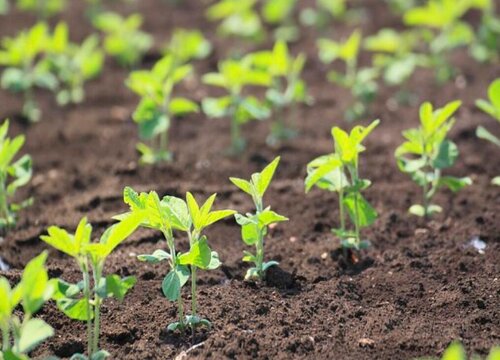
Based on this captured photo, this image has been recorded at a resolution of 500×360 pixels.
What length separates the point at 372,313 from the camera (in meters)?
3.64

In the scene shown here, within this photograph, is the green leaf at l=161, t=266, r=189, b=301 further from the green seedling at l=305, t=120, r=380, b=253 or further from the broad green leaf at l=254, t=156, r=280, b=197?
the green seedling at l=305, t=120, r=380, b=253

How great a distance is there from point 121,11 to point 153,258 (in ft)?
20.2

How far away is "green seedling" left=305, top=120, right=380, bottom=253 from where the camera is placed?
12.7ft

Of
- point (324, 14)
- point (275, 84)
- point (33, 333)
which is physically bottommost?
point (324, 14)

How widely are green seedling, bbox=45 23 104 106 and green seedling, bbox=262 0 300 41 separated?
188 cm

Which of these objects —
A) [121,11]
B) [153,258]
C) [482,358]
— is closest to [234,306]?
[153,258]

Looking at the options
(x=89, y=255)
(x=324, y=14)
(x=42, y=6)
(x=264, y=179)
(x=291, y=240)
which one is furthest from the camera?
(x=42, y=6)

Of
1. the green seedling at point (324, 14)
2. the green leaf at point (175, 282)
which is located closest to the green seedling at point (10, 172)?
the green leaf at point (175, 282)

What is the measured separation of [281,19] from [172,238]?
5409 mm

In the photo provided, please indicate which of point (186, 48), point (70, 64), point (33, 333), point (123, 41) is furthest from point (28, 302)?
point (123, 41)

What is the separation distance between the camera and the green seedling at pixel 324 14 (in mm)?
8250

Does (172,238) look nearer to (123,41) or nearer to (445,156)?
(445,156)

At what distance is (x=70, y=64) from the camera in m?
6.76

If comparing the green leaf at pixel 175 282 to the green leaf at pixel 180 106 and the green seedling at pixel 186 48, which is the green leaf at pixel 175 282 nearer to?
the green leaf at pixel 180 106
